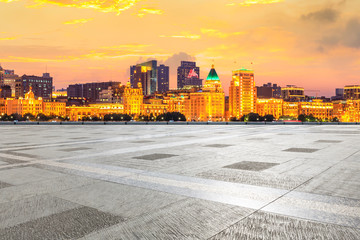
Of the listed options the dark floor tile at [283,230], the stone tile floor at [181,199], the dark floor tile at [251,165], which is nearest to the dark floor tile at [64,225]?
the stone tile floor at [181,199]

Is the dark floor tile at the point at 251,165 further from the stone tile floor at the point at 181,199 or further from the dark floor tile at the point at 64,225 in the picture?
the dark floor tile at the point at 64,225

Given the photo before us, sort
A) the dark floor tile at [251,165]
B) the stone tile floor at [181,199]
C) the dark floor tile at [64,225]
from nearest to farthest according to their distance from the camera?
the dark floor tile at [64,225], the stone tile floor at [181,199], the dark floor tile at [251,165]

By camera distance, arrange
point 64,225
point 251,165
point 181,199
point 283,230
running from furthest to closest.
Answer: point 251,165 → point 181,199 → point 64,225 → point 283,230

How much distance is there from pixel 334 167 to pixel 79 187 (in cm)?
780

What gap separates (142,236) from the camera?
4.93m

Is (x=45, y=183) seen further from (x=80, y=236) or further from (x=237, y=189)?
(x=237, y=189)

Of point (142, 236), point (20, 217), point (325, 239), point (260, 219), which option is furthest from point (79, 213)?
point (325, 239)

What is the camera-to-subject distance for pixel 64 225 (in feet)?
17.8

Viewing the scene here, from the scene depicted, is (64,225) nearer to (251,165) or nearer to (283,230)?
(283,230)

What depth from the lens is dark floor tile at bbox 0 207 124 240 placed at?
5012 millimetres

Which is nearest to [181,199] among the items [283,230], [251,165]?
[283,230]

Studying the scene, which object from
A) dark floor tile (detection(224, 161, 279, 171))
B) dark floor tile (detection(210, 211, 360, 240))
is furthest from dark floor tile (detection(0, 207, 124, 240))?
dark floor tile (detection(224, 161, 279, 171))

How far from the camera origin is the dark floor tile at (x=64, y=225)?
501 centimetres

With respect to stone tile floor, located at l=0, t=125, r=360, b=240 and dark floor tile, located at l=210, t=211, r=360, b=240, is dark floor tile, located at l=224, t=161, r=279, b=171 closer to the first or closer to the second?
stone tile floor, located at l=0, t=125, r=360, b=240
